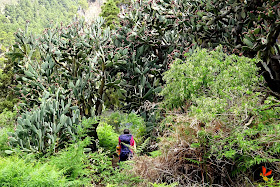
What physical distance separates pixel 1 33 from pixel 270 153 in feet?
291

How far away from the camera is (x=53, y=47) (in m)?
6.93

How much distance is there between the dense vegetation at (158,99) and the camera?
3.62 m

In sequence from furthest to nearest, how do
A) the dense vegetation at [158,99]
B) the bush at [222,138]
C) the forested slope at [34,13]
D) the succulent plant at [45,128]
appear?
the forested slope at [34,13]
the succulent plant at [45,128]
the dense vegetation at [158,99]
the bush at [222,138]

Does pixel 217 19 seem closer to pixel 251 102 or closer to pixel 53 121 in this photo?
pixel 251 102

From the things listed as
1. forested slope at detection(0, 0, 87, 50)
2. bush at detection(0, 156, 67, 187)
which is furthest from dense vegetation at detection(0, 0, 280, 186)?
forested slope at detection(0, 0, 87, 50)

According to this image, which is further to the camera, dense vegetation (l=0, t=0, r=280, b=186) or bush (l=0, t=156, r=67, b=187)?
dense vegetation (l=0, t=0, r=280, b=186)

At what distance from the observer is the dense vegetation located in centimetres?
362

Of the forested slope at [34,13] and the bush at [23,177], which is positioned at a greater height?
the forested slope at [34,13]

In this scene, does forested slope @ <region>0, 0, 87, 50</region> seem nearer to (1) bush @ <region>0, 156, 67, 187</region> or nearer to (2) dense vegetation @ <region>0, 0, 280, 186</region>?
(2) dense vegetation @ <region>0, 0, 280, 186</region>

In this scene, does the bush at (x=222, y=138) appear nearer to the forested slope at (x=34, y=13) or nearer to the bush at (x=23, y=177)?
the bush at (x=23, y=177)

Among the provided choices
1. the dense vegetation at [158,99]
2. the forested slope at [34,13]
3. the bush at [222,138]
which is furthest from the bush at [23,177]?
the forested slope at [34,13]

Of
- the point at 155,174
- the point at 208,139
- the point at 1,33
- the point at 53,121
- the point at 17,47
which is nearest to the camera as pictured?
the point at 208,139

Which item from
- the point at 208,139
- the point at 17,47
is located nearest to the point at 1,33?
the point at 17,47

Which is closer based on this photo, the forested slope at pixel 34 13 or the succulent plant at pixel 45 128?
the succulent plant at pixel 45 128
